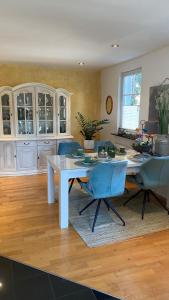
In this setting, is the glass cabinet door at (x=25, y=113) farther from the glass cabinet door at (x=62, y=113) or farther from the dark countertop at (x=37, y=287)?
the dark countertop at (x=37, y=287)

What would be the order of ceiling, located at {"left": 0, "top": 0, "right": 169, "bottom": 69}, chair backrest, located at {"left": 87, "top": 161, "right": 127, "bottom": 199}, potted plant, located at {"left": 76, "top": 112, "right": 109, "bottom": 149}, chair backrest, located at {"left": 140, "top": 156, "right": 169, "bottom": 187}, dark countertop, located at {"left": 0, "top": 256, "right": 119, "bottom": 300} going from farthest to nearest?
potted plant, located at {"left": 76, "top": 112, "right": 109, "bottom": 149}, chair backrest, located at {"left": 140, "top": 156, "right": 169, "bottom": 187}, chair backrest, located at {"left": 87, "top": 161, "right": 127, "bottom": 199}, ceiling, located at {"left": 0, "top": 0, "right": 169, "bottom": 69}, dark countertop, located at {"left": 0, "top": 256, "right": 119, "bottom": 300}

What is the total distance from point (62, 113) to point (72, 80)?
0.90 metres

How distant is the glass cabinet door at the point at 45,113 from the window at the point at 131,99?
1564 millimetres

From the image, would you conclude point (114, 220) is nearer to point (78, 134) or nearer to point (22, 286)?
point (22, 286)

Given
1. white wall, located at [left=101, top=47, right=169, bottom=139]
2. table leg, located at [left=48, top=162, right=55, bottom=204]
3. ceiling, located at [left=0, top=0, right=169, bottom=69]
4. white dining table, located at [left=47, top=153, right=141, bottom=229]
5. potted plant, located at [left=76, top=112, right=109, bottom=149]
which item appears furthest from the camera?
potted plant, located at [left=76, top=112, right=109, bottom=149]

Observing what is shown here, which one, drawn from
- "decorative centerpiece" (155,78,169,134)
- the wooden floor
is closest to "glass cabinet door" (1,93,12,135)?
the wooden floor

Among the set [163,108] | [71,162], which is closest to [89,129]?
[163,108]

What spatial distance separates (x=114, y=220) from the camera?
120 inches

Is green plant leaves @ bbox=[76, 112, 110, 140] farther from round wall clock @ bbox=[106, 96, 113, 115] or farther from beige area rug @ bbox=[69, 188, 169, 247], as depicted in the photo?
beige area rug @ bbox=[69, 188, 169, 247]

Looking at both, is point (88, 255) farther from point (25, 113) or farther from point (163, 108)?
point (25, 113)

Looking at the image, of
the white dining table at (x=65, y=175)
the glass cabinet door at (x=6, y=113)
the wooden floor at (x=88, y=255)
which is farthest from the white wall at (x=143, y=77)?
the wooden floor at (x=88, y=255)

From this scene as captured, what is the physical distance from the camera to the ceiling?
7.00 feet

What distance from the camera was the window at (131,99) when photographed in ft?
14.7

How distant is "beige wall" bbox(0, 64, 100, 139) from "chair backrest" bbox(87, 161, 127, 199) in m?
3.16
